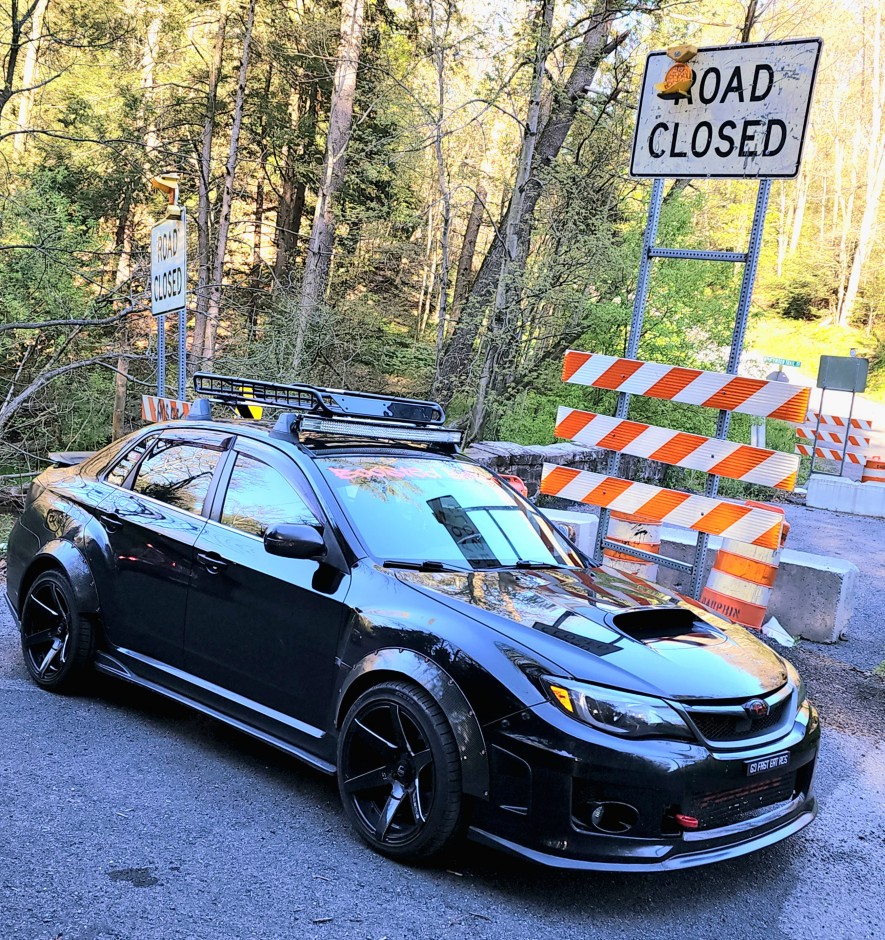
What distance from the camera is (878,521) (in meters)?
15.7

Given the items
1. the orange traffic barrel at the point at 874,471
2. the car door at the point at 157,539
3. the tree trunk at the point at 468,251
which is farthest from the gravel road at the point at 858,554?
the tree trunk at the point at 468,251

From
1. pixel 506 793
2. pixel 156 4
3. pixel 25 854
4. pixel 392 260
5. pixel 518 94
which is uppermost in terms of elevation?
pixel 156 4

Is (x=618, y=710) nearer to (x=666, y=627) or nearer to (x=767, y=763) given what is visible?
(x=767, y=763)

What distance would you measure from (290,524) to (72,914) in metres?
1.71

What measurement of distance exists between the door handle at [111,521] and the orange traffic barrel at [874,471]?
63.1ft

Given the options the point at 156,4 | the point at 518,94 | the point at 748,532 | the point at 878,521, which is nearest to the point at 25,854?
the point at 748,532

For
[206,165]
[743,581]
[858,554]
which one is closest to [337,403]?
[743,581]

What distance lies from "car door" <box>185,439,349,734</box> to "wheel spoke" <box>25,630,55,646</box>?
4.11 feet

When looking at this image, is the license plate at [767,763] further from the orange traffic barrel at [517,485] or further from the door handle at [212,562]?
the door handle at [212,562]

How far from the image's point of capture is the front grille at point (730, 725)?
3305 millimetres

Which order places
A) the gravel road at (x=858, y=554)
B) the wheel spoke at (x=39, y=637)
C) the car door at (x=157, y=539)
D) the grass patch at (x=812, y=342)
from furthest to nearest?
the grass patch at (x=812, y=342), the gravel road at (x=858, y=554), the wheel spoke at (x=39, y=637), the car door at (x=157, y=539)

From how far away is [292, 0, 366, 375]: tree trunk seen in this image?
18.1 m

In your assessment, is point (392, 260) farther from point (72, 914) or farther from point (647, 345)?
point (72, 914)

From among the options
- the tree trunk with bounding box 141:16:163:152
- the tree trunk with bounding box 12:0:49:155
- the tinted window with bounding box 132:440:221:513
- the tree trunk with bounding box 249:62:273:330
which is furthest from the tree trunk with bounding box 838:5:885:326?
the tinted window with bounding box 132:440:221:513
